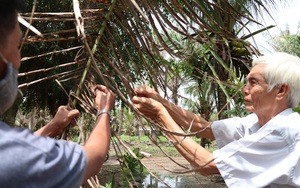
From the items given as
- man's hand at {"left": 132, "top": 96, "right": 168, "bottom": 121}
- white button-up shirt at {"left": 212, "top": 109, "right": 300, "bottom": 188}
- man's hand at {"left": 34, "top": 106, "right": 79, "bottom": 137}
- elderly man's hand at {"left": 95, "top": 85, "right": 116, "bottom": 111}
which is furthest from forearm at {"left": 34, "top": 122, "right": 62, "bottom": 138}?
white button-up shirt at {"left": 212, "top": 109, "right": 300, "bottom": 188}

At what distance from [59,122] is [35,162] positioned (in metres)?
0.75

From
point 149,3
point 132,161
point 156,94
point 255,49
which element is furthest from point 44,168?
point 132,161


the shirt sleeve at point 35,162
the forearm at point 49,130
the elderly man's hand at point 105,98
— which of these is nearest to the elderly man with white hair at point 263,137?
the elderly man's hand at point 105,98

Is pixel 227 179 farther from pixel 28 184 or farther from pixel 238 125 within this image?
pixel 28 184

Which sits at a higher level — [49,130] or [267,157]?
[49,130]

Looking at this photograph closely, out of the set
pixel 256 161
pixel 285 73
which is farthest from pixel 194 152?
pixel 285 73

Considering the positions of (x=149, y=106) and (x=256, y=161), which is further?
(x=149, y=106)

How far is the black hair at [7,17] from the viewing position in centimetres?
78

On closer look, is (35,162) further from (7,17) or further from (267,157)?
(267,157)

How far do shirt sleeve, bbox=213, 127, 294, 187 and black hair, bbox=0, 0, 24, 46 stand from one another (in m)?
1.11

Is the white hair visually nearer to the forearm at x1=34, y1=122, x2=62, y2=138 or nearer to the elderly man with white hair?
the elderly man with white hair

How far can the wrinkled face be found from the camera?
5.82ft

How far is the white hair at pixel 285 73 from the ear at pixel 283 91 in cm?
Result: 1

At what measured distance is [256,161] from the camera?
168 cm
